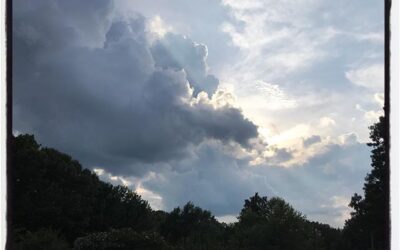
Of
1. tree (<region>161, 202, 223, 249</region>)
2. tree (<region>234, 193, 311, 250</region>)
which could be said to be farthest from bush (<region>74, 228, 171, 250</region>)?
tree (<region>161, 202, 223, 249</region>)

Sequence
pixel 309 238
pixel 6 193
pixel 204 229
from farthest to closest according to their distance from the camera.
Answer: pixel 204 229
pixel 309 238
pixel 6 193

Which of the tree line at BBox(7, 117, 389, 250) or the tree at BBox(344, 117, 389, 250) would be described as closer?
the tree line at BBox(7, 117, 389, 250)

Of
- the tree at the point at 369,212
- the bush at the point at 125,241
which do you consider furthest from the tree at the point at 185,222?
the bush at the point at 125,241

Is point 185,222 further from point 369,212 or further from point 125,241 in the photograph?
point 125,241

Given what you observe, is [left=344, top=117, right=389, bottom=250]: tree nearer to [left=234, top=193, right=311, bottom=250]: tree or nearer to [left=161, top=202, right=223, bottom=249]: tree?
[left=234, top=193, right=311, bottom=250]: tree

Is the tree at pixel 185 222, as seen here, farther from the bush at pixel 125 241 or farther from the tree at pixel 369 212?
the bush at pixel 125 241

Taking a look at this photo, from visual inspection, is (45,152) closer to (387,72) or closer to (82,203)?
(82,203)

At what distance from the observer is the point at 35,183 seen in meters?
46.0

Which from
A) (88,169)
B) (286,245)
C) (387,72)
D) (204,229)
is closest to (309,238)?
(286,245)

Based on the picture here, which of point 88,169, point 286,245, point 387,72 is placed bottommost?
point 286,245

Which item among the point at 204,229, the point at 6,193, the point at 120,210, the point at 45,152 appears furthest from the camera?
the point at 204,229

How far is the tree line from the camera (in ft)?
122

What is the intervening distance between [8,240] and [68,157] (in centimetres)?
5112

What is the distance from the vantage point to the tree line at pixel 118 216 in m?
37.2
